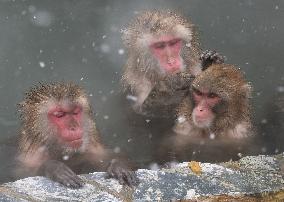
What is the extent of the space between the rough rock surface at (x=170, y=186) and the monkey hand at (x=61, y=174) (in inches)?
1.9

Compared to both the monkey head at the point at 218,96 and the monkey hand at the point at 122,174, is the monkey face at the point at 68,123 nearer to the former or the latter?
the monkey hand at the point at 122,174

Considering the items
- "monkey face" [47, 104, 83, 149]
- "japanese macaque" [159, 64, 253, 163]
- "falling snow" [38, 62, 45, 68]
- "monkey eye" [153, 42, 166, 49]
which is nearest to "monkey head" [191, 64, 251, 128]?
"japanese macaque" [159, 64, 253, 163]

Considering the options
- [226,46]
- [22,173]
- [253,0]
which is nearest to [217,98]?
[22,173]

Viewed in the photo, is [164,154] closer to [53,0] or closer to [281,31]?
[281,31]

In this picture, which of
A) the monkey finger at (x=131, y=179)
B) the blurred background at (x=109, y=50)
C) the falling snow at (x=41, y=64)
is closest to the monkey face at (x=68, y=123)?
the monkey finger at (x=131, y=179)

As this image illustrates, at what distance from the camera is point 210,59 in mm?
7410

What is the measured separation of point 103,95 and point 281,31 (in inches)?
125

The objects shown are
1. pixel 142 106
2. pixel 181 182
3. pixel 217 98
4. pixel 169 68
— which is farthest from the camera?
pixel 142 106

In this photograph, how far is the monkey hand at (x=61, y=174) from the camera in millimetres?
4457

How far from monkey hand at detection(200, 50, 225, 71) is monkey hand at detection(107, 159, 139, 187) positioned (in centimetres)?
285

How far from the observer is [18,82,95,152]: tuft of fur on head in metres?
5.52

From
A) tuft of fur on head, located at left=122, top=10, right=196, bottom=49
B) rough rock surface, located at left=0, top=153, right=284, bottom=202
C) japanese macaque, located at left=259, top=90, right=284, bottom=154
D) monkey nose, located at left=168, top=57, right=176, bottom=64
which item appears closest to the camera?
rough rock surface, located at left=0, top=153, right=284, bottom=202

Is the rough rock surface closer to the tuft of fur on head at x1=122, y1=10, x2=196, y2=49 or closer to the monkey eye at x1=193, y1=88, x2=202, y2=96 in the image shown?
the monkey eye at x1=193, y1=88, x2=202, y2=96

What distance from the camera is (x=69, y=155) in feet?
18.4
